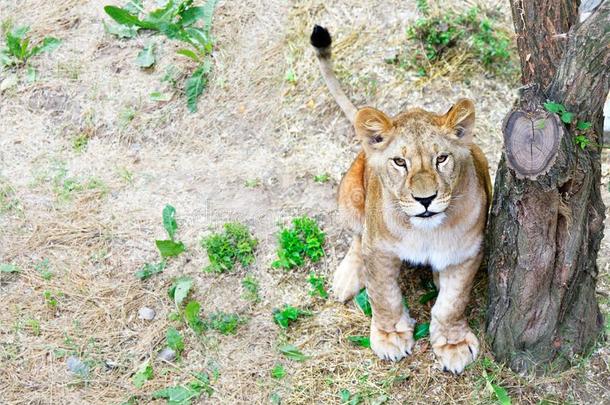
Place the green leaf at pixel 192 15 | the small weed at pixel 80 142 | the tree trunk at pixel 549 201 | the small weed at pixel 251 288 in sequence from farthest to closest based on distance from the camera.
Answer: the green leaf at pixel 192 15, the small weed at pixel 80 142, the small weed at pixel 251 288, the tree trunk at pixel 549 201

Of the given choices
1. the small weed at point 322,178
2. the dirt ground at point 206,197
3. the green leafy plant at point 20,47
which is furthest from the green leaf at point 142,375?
the green leafy plant at point 20,47

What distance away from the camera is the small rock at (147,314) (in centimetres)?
453

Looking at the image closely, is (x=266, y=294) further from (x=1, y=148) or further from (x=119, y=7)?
(x=119, y=7)

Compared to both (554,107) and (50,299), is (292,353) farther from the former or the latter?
(554,107)

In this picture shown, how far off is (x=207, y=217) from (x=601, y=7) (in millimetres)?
2740

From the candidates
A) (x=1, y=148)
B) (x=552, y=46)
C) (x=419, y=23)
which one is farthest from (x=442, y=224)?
(x=1, y=148)

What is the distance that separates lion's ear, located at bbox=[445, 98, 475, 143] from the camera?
11.4ft

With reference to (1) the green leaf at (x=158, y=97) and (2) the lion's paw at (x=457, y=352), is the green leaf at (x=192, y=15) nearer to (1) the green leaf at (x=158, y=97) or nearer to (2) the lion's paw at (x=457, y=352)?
(1) the green leaf at (x=158, y=97)

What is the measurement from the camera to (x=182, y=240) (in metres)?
4.89

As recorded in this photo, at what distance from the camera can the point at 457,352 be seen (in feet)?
13.0

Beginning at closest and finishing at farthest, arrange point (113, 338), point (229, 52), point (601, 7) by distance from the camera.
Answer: point (601, 7) < point (113, 338) < point (229, 52)

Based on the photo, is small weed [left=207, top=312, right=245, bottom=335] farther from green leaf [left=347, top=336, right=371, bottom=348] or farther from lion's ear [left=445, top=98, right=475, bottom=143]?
lion's ear [left=445, top=98, right=475, bottom=143]

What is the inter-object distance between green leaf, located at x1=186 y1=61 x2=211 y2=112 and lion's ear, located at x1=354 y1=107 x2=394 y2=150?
2.36 meters

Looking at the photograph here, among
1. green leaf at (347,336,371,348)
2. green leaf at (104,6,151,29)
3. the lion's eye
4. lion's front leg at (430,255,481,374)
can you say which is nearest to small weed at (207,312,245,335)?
green leaf at (347,336,371,348)
